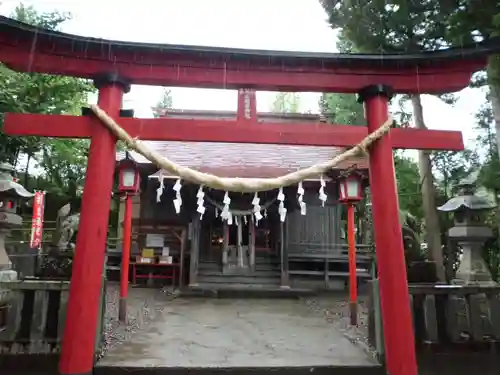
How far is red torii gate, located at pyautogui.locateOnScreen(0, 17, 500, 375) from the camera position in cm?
414

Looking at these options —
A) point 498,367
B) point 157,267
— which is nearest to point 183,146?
point 157,267

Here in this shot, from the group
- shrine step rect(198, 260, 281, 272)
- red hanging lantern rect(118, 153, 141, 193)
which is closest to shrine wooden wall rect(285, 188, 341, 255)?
shrine step rect(198, 260, 281, 272)

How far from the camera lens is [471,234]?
6035mm

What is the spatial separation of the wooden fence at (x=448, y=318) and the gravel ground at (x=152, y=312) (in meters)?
0.76

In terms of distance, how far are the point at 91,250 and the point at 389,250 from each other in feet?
11.6

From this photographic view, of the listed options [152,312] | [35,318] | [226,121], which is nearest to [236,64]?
[226,121]

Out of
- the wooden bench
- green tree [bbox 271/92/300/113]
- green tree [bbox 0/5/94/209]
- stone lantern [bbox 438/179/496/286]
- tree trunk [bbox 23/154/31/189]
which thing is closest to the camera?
stone lantern [bbox 438/179/496/286]

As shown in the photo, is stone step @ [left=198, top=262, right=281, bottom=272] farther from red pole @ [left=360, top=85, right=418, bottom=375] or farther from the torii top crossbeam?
the torii top crossbeam

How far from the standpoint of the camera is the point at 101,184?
4.23m

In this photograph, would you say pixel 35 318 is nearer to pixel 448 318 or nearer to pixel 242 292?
pixel 448 318

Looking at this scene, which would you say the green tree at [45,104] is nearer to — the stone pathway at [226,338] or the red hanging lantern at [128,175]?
the red hanging lantern at [128,175]

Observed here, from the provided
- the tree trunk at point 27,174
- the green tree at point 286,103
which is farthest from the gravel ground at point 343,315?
the green tree at point 286,103

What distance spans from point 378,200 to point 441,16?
6.62 metres

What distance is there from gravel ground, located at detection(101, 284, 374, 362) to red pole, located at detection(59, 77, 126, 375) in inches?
33.1
